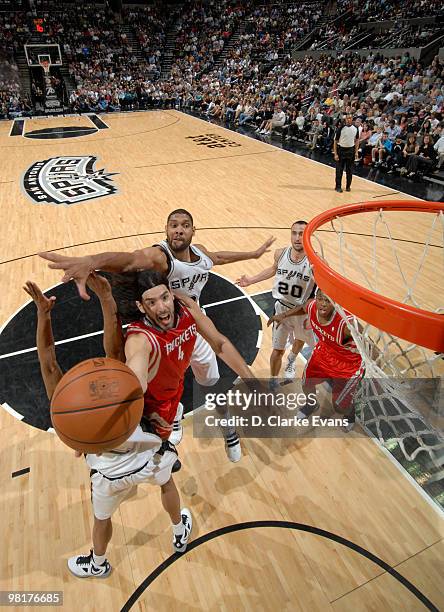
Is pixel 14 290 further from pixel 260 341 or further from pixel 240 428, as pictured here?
pixel 240 428

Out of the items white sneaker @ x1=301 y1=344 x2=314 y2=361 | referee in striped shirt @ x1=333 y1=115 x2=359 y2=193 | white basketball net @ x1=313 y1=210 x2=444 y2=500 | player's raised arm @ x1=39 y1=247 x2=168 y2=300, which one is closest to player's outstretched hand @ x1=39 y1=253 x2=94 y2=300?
player's raised arm @ x1=39 y1=247 x2=168 y2=300

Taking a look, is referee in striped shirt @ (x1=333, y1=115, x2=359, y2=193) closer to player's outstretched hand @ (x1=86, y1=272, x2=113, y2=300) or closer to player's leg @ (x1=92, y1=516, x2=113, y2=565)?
player's outstretched hand @ (x1=86, y1=272, x2=113, y2=300)

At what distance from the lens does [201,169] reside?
36.5ft

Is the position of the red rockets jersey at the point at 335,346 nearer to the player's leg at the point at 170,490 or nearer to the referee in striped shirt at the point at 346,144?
the player's leg at the point at 170,490

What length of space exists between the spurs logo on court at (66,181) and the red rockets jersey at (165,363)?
725 cm

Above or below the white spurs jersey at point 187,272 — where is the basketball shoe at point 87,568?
below

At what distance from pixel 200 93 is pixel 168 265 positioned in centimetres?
2132

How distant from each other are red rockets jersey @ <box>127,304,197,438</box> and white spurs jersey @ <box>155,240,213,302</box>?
27.9 inches

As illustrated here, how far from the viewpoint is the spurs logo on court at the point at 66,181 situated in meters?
9.11

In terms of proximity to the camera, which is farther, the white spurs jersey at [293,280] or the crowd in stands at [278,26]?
the crowd in stands at [278,26]

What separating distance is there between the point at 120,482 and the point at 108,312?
0.92 m

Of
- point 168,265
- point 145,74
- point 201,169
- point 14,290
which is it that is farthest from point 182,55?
point 168,265

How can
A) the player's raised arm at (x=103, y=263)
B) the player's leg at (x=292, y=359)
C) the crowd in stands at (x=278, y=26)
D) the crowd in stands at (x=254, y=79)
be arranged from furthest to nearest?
1. the crowd in stands at (x=278, y=26)
2. the crowd in stands at (x=254, y=79)
3. the player's leg at (x=292, y=359)
4. the player's raised arm at (x=103, y=263)

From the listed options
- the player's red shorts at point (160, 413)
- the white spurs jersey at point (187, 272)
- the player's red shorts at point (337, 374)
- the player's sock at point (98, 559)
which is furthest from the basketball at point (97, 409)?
the player's red shorts at point (337, 374)
